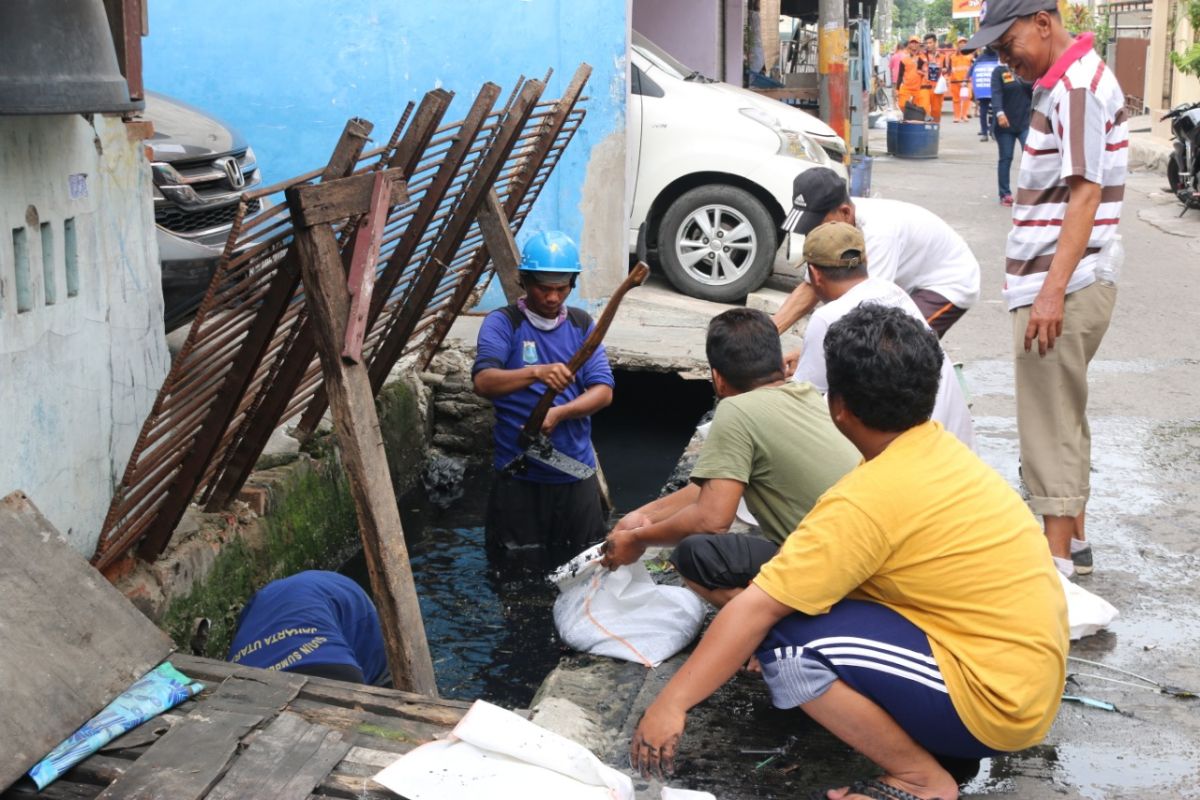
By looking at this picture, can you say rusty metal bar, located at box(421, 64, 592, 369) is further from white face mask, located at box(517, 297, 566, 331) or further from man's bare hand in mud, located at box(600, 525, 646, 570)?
man's bare hand in mud, located at box(600, 525, 646, 570)

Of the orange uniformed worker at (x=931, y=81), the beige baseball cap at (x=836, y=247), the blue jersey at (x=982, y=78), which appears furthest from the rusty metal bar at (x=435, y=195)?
the orange uniformed worker at (x=931, y=81)

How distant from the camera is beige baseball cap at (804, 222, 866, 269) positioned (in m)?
4.44

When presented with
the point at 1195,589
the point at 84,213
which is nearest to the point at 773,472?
the point at 1195,589

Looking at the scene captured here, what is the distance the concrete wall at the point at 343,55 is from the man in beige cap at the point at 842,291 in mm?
4505

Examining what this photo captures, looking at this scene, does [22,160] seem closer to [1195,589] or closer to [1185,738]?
[1185,738]

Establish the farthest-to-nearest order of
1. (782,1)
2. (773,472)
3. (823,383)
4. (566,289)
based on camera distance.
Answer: (782,1)
(566,289)
(823,383)
(773,472)

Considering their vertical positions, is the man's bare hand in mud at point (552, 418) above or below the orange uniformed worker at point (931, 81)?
below

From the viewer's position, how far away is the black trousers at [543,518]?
5742 mm

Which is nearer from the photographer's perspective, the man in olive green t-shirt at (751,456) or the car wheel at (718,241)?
the man in olive green t-shirt at (751,456)

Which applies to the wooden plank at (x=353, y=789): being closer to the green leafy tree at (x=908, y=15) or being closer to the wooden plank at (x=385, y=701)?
the wooden plank at (x=385, y=701)

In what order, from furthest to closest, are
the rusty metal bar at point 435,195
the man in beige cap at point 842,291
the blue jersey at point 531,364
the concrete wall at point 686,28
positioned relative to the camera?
the concrete wall at point 686,28 → the blue jersey at point 531,364 → the rusty metal bar at point 435,195 → the man in beige cap at point 842,291

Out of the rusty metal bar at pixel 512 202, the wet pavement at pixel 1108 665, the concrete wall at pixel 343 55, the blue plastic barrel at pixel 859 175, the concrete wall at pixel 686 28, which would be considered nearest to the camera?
the wet pavement at pixel 1108 665

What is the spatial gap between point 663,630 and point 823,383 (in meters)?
1.10

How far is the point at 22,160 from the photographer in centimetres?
363
